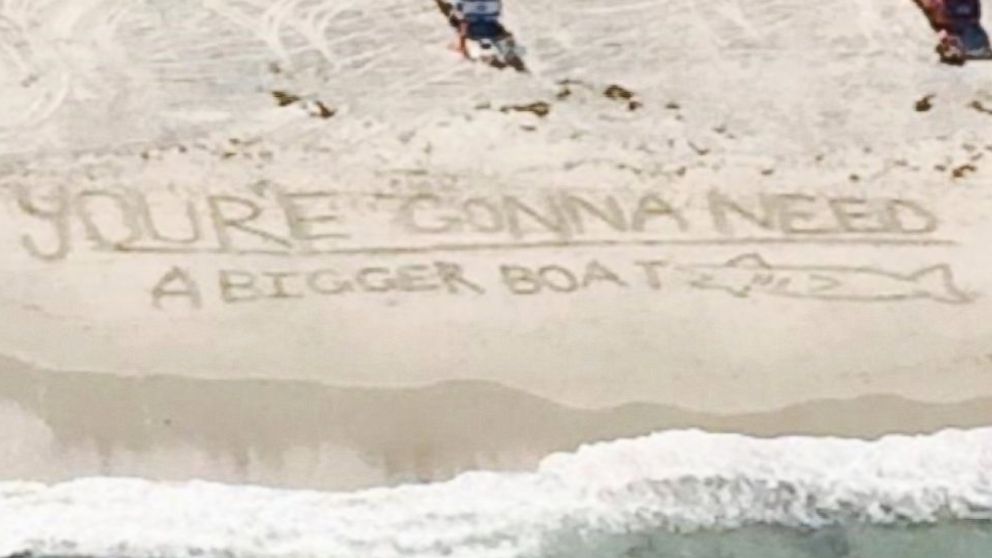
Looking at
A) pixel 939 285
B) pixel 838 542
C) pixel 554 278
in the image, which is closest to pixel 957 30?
pixel 939 285

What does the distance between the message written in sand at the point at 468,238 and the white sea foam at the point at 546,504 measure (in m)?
0.18

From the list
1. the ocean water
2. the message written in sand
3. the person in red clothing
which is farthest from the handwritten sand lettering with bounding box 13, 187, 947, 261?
the ocean water

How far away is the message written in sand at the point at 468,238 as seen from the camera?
1.72 meters

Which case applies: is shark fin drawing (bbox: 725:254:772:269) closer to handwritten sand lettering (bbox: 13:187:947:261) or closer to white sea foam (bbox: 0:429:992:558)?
handwritten sand lettering (bbox: 13:187:947:261)

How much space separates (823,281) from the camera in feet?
5.71

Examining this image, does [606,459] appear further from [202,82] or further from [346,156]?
[202,82]

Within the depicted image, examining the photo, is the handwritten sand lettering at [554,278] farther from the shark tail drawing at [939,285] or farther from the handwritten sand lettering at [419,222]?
the shark tail drawing at [939,285]

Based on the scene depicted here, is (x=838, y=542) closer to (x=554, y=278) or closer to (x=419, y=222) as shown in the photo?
(x=554, y=278)

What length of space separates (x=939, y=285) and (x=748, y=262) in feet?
0.49

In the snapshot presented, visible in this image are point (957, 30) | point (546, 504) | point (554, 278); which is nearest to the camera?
point (546, 504)

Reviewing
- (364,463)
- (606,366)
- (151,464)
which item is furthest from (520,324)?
(151,464)

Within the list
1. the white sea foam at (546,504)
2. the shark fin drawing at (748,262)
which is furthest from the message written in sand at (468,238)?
the white sea foam at (546,504)

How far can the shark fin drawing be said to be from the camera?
175 centimetres

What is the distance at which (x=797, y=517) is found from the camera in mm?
1559
